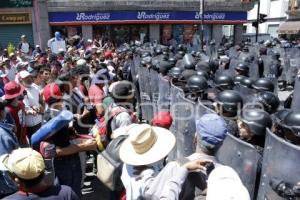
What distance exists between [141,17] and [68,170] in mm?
24601

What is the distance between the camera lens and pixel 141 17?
27562 mm

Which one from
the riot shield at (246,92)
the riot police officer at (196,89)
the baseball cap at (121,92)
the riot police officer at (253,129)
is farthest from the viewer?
the riot shield at (246,92)

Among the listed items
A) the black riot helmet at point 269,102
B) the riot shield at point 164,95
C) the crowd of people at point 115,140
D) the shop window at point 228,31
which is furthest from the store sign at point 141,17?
the black riot helmet at point 269,102

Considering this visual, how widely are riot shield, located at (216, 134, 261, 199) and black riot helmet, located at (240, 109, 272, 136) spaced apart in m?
0.78

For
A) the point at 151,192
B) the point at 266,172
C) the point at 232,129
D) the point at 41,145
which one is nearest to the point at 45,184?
the point at 151,192

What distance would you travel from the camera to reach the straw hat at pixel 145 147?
2.73 meters

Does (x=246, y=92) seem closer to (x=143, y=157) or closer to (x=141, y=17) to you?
→ (x=143, y=157)

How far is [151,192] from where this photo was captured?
7.96 ft

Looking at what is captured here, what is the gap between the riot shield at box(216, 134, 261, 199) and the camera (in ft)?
10.2

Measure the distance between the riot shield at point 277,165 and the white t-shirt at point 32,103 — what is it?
141 inches

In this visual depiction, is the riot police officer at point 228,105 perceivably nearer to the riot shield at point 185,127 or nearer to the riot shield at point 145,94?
the riot shield at point 185,127

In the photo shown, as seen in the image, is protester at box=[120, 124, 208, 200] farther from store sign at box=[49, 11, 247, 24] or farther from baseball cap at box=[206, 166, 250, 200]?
store sign at box=[49, 11, 247, 24]

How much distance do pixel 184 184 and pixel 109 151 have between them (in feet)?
3.63

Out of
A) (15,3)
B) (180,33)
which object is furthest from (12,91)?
(180,33)
